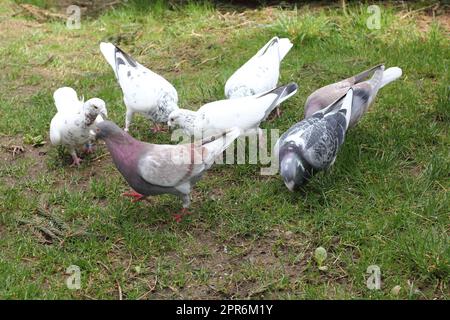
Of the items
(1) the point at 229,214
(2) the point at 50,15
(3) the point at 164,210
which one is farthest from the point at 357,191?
(2) the point at 50,15

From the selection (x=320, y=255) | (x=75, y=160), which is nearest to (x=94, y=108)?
(x=75, y=160)

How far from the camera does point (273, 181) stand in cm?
450

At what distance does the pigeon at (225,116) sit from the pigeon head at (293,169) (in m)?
0.60

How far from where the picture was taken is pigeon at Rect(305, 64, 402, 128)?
4.70 meters

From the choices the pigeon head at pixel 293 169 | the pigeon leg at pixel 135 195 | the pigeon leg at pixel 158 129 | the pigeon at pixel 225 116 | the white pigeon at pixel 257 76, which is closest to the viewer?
the pigeon head at pixel 293 169

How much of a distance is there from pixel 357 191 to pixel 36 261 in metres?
2.24

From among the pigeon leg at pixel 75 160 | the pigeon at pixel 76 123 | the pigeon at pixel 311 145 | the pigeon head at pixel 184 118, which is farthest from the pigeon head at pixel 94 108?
the pigeon at pixel 311 145

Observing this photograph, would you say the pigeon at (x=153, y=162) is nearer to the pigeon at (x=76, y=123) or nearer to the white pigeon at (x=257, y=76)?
the pigeon at (x=76, y=123)

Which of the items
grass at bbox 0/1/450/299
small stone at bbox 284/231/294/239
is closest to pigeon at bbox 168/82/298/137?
grass at bbox 0/1/450/299

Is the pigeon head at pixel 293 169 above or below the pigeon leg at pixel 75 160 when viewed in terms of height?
above

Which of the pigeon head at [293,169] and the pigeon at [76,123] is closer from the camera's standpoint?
the pigeon head at [293,169]

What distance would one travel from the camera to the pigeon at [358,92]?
4.70 metres

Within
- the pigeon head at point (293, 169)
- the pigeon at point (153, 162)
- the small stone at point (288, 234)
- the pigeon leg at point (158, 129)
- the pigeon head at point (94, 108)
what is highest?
the pigeon head at point (94, 108)

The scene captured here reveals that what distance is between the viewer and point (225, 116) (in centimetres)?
465
